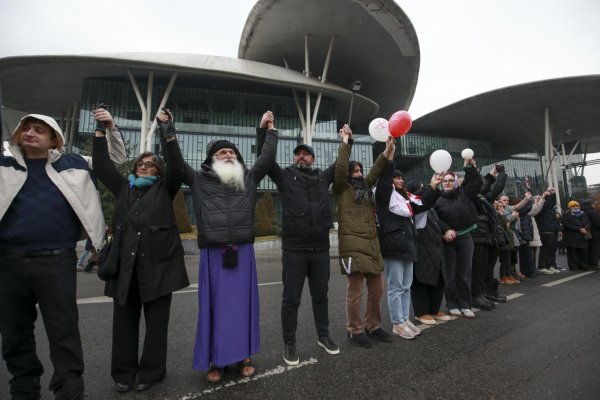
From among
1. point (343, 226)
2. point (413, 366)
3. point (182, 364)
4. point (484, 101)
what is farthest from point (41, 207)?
point (484, 101)

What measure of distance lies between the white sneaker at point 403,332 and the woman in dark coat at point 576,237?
791cm

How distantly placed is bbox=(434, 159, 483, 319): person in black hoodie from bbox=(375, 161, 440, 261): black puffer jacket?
2.91ft

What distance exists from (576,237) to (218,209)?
10.1 meters

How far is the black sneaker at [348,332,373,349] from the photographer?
3.28m

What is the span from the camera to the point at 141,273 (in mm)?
2533

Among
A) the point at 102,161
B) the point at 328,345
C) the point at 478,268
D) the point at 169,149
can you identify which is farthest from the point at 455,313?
the point at 102,161

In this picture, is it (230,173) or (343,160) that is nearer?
(230,173)

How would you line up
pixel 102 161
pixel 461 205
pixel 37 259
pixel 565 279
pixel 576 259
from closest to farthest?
pixel 37 259 → pixel 102 161 → pixel 461 205 → pixel 565 279 → pixel 576 259

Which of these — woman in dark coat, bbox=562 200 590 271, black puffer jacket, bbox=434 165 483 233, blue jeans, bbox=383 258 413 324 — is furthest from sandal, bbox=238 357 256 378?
woman in dark coat, bbox=562 200 590 271

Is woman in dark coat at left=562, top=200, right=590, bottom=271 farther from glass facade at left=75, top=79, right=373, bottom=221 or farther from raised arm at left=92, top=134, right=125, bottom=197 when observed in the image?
glass facade at left=75, top=79, right=373, bottom=221

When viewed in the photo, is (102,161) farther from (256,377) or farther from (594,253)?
(594,253)

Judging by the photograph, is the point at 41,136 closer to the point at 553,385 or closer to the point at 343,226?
the point at 343,226

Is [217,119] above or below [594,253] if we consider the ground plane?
above

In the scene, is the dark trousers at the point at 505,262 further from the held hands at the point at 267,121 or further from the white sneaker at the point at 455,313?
the held hands at the point at 267,121
